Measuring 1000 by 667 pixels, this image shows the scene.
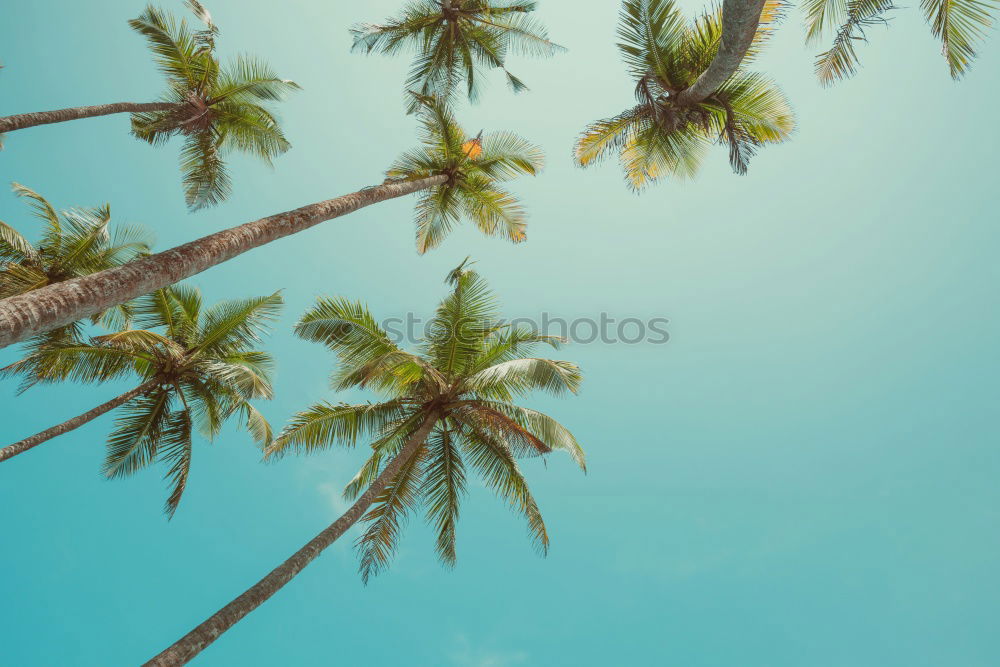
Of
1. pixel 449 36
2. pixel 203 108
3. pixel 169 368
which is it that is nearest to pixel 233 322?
pixel 169 368

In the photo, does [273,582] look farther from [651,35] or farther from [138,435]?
[651,35]

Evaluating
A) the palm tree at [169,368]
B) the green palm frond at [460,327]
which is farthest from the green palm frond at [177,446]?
the green palm frond at [460,327]

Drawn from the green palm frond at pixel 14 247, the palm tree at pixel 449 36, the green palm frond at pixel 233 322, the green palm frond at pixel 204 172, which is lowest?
the green palm frond at pixel 233 322

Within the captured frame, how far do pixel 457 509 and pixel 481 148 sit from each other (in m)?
8.70

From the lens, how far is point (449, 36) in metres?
12.3

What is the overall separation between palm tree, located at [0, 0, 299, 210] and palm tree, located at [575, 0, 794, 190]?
822cm

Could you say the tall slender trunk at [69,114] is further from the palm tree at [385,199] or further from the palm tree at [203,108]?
the palm tree at [385,199]

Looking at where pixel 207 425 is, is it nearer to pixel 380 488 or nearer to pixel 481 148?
pixel 380 488

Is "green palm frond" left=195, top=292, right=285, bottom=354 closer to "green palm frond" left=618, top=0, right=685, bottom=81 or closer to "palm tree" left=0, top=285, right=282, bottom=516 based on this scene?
"palm tree" left=0, top=285, right=282, bottom=516

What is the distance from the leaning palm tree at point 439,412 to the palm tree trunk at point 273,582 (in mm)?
60

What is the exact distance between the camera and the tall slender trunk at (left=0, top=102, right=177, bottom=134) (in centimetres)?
840

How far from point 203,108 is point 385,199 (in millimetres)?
6276

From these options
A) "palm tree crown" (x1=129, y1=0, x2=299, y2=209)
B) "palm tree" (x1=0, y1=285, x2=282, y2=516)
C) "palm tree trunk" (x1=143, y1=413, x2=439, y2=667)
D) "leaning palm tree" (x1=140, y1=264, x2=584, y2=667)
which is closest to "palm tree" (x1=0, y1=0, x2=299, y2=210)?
"palm tree crown" (x1=129, y1=0, x2=299, y2=209)

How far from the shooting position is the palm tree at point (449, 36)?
11906 millimetres
